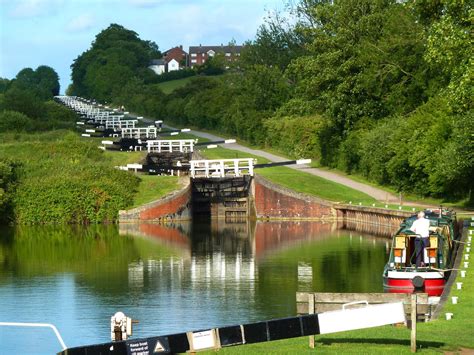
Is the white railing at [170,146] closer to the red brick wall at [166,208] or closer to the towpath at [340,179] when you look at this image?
the towpath at [340,179]

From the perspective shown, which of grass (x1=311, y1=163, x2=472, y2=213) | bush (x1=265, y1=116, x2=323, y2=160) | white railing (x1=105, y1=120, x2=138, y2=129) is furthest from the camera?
white railing (x1=105, y1=120, x2=138, y2=129)

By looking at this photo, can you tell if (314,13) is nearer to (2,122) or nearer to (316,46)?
(316,46)

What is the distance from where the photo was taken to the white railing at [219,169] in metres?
67.0

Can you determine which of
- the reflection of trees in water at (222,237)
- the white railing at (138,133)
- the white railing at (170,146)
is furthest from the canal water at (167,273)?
the white railing at (138,133)

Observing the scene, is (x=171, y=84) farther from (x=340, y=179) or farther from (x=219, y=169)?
(x=340, y=179)

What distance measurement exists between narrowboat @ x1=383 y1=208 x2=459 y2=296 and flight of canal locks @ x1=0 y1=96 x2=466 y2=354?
4cm

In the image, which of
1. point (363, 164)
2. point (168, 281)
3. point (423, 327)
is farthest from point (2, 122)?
point (423, 327)

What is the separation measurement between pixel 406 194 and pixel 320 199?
4.77 meters

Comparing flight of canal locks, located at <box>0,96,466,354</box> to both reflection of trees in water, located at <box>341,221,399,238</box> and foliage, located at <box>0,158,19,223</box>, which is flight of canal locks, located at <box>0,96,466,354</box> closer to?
reflection of trees in water, located at <box>341,221,399,238</box>

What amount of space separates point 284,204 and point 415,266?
32235 mm

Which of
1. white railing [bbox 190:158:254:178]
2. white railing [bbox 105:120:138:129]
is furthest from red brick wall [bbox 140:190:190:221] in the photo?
white railing [bbox 105:120:138:129]

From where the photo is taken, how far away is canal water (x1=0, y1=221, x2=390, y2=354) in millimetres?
31297

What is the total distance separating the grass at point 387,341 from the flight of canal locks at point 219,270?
48 cm

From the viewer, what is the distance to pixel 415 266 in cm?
3331
